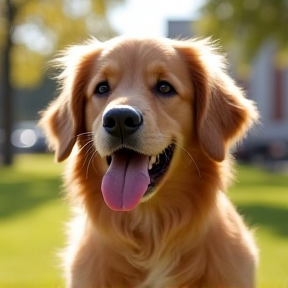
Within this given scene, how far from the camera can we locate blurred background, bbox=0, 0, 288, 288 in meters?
9.05

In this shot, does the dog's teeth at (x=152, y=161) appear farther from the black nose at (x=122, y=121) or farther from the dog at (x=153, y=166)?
the black nose at (x=122, y=121)

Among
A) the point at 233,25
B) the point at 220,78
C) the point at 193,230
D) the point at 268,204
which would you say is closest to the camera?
the point at 193,230

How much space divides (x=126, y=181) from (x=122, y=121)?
0.45 meters

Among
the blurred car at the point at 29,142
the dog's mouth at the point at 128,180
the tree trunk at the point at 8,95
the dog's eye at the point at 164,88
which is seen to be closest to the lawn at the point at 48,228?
the dog's eye at the point at 164,88

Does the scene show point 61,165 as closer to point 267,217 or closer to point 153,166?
point 267,217

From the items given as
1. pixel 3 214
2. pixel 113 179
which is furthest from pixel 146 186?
pixel 3 214

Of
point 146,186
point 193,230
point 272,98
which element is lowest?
point 272,98

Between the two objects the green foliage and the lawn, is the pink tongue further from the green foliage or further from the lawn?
the green foliage

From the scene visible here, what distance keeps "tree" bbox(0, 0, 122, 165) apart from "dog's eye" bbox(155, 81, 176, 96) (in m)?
23.2

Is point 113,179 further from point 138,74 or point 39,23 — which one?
point 39,23

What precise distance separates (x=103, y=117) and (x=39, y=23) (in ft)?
85.1

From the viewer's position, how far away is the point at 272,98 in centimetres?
5056

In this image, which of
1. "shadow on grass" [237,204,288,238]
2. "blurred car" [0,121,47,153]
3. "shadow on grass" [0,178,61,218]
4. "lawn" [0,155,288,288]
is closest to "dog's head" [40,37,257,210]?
"lawn" [0,155,288,288]

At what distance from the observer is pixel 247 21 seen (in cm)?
2788
